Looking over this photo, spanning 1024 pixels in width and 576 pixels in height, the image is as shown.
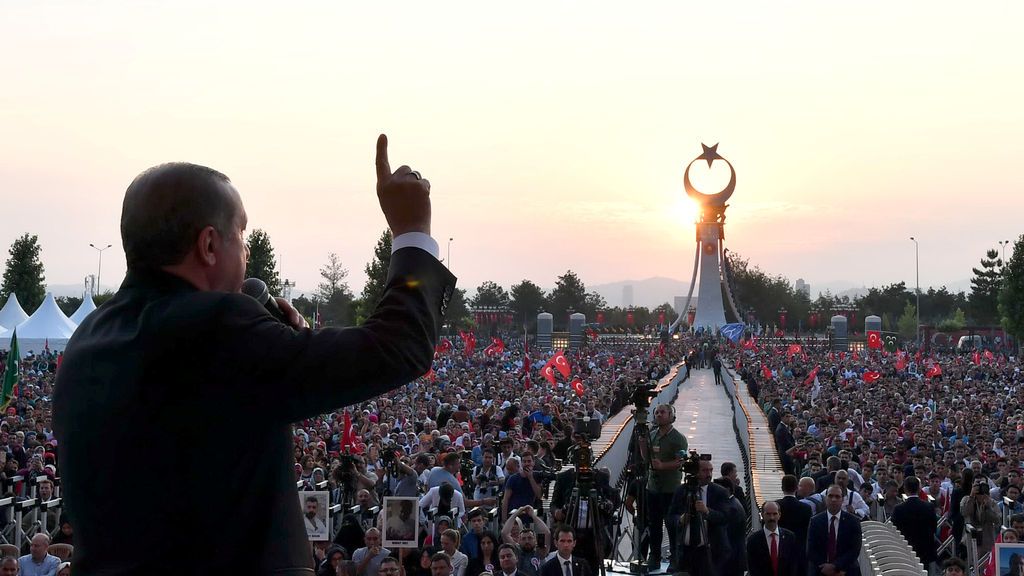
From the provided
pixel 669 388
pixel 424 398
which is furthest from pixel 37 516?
pixel 669 388

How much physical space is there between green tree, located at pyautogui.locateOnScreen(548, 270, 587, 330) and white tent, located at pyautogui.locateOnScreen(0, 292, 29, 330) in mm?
108730

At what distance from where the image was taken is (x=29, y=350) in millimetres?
42812

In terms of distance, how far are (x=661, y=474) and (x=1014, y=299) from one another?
73.7 m

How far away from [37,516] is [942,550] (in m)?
10.2

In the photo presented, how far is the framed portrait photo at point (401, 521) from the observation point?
→ 1041cm

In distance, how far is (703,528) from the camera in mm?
11336

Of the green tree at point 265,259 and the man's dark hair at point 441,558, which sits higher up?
the green tree at point 265,259

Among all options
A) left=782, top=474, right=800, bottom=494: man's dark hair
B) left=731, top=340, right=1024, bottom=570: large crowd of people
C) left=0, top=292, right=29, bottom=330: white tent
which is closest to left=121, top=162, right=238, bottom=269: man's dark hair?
left=731, top=340, right=1024, bottom=570: large crowd of people

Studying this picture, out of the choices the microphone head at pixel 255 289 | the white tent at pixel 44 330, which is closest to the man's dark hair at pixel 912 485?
the microphone head at pixel 255 289

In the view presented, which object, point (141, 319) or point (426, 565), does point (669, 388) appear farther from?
point (141, 319)

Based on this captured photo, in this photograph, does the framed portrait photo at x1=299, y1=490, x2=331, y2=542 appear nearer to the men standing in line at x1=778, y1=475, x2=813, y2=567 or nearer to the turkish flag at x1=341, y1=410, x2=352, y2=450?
the men standing in line at x1=778, y1=475, x2=813, y2=567

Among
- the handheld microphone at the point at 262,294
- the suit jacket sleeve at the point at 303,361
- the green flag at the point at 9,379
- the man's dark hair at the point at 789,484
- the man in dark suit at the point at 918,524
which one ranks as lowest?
the man in dark suit at the point at 918,524

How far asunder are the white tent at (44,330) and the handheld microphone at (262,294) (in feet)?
136

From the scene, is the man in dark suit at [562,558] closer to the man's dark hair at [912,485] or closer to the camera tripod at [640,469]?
the camera tripod at [640,469]
